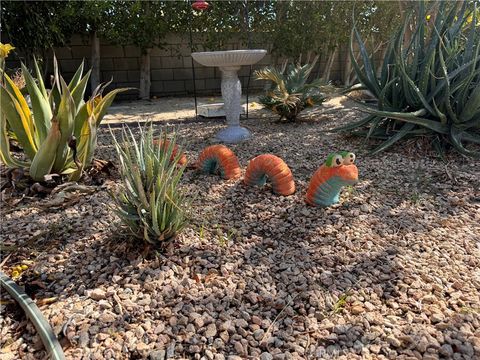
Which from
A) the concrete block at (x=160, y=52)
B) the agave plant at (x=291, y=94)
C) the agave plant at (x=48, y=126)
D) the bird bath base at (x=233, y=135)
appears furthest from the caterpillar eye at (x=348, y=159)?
the concrete block at (x=160, y=52)

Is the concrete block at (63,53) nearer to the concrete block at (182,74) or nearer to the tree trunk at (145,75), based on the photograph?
the tree trunk at (145,75)

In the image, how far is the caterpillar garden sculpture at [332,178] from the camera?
2176 mm

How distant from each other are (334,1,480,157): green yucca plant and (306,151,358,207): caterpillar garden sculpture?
Answer: 1112 millimetres

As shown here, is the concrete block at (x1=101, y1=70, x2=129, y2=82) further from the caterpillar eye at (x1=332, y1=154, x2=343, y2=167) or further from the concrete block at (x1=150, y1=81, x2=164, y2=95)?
the caterpillar eye at (x1=332, y1=154, x2=343, y2=167)

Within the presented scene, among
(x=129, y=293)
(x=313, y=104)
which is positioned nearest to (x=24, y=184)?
(x=129, y=293)

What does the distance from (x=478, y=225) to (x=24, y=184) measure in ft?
9.46

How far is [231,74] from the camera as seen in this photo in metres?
4.18

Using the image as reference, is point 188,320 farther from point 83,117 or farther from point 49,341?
point 83,117

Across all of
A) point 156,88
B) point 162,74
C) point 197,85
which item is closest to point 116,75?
point 156,88

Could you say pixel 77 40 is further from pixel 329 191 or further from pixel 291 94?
pixel 329 191

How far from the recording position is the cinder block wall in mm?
8359

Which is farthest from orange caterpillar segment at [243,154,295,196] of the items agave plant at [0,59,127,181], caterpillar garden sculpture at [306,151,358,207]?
agave plant at [0,59,127,181]

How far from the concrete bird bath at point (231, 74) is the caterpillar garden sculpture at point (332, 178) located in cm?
186

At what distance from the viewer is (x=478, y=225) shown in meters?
2.13
